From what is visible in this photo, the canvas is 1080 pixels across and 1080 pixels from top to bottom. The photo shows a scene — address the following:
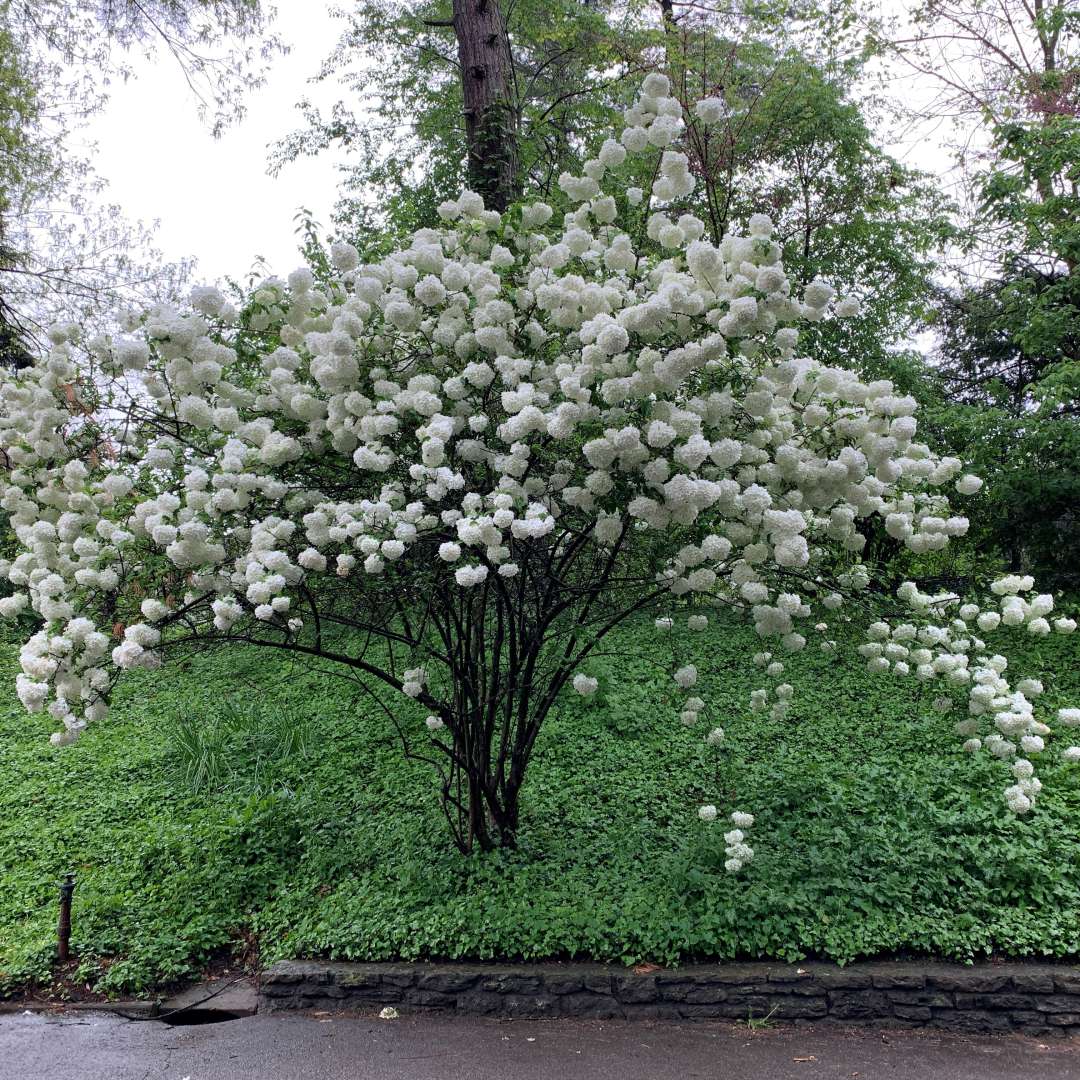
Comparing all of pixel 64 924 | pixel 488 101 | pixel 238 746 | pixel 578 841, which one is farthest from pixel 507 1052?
pixel 488 101

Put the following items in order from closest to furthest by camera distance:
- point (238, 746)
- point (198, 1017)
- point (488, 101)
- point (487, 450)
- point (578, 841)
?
1. point (487, 450)
2. point (198, 1017)
3. point (578, 841)
4. point (488, 101)
5. point (238, 746)

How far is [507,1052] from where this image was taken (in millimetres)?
3586

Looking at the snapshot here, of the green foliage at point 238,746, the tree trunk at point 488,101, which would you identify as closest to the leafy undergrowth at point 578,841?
the green foliage at point 238,746

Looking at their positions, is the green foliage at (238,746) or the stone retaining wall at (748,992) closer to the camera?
the stone retaining wall at (748,992)

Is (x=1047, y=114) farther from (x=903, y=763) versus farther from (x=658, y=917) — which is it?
(x=658, y=917)

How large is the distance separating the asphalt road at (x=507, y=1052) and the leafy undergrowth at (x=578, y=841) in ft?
1.04

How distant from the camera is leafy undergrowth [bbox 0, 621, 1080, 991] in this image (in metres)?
4.01

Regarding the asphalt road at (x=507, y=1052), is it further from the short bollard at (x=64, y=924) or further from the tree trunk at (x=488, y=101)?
the tree trunk at (x=488, y=101)

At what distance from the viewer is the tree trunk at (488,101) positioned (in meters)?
5.79

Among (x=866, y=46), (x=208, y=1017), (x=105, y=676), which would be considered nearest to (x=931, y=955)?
(x=208, y=1017)

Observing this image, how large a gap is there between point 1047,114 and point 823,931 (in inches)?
334

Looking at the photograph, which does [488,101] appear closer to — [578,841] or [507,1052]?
[578,841]

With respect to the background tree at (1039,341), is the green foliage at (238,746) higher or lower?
lower

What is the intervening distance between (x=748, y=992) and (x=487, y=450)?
2.55 metres
